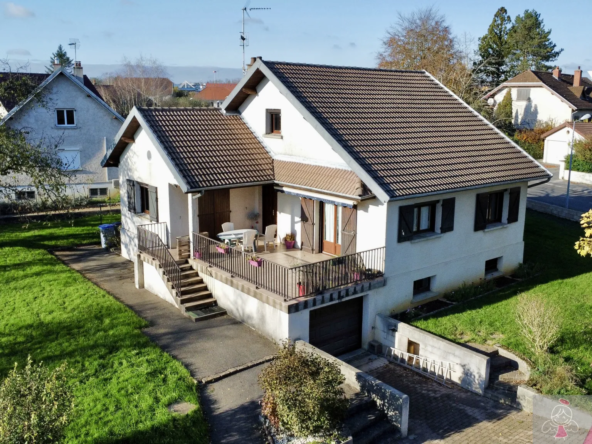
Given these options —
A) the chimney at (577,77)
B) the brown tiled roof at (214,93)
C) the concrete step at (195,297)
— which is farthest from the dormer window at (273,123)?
the brown tiled roof at (214,93)

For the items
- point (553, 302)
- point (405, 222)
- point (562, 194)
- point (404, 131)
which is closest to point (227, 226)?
point (405, 222)

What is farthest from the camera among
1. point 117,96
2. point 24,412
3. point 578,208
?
point 117,96

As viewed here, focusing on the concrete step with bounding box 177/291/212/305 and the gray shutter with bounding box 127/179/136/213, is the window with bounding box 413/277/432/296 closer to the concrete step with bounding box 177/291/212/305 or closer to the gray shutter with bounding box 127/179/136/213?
the concrete step with bounding box 177/291/212/305

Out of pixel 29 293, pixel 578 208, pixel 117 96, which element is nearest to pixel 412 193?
pixel 29 293

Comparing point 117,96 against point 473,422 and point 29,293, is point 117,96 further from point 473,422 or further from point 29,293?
point 473,422

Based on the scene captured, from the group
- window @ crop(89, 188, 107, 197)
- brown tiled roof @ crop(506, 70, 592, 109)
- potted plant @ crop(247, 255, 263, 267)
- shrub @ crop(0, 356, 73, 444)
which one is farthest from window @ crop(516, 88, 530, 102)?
shrub @ crop(0, 356, 73, 444)
